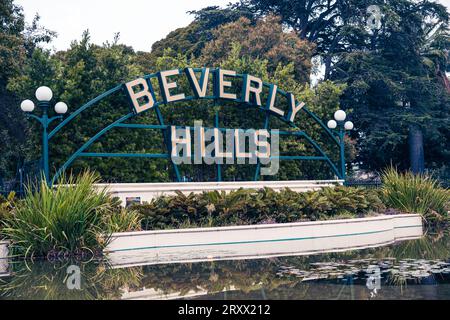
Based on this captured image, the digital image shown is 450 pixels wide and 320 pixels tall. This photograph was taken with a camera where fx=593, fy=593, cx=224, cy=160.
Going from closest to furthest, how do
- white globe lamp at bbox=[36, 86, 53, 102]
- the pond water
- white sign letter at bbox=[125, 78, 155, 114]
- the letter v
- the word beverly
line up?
the pond water < white globe lamp at bbox=[36, 86, 53, 102] < white sign letter at bbox=[125, 78, 155, 114] < the word beverly < the letter v

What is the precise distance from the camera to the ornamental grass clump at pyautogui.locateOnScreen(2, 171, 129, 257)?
12.3m

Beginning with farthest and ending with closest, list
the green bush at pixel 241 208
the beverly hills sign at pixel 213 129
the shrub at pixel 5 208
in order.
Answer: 1. the beverly hills sign at pixel 213 129
2. the green bush at pixel 241 208
3. the shrub at pixel 5 208

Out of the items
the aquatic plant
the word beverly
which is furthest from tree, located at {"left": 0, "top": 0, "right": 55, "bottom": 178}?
the aquatic plant

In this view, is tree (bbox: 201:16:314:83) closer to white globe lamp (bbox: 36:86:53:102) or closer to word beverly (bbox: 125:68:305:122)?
word beverly (bbox: 125:68:305:122)

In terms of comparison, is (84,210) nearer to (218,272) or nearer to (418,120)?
(218,272)

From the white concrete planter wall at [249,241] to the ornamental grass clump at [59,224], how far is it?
636 mm

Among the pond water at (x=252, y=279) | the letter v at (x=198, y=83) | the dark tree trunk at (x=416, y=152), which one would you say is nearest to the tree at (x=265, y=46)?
the dark tree trunk at (x=416, y=152)

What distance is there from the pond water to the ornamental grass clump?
0.54 m

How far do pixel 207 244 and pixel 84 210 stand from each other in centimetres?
324

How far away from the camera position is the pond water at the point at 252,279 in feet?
27.0

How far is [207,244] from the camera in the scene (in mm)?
14336

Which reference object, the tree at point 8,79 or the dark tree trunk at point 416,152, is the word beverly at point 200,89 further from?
the dark tree trunk at point 416,152

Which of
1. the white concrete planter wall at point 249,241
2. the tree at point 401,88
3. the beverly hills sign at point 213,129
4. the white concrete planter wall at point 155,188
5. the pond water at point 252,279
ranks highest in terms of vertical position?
the tree at point 401,88
